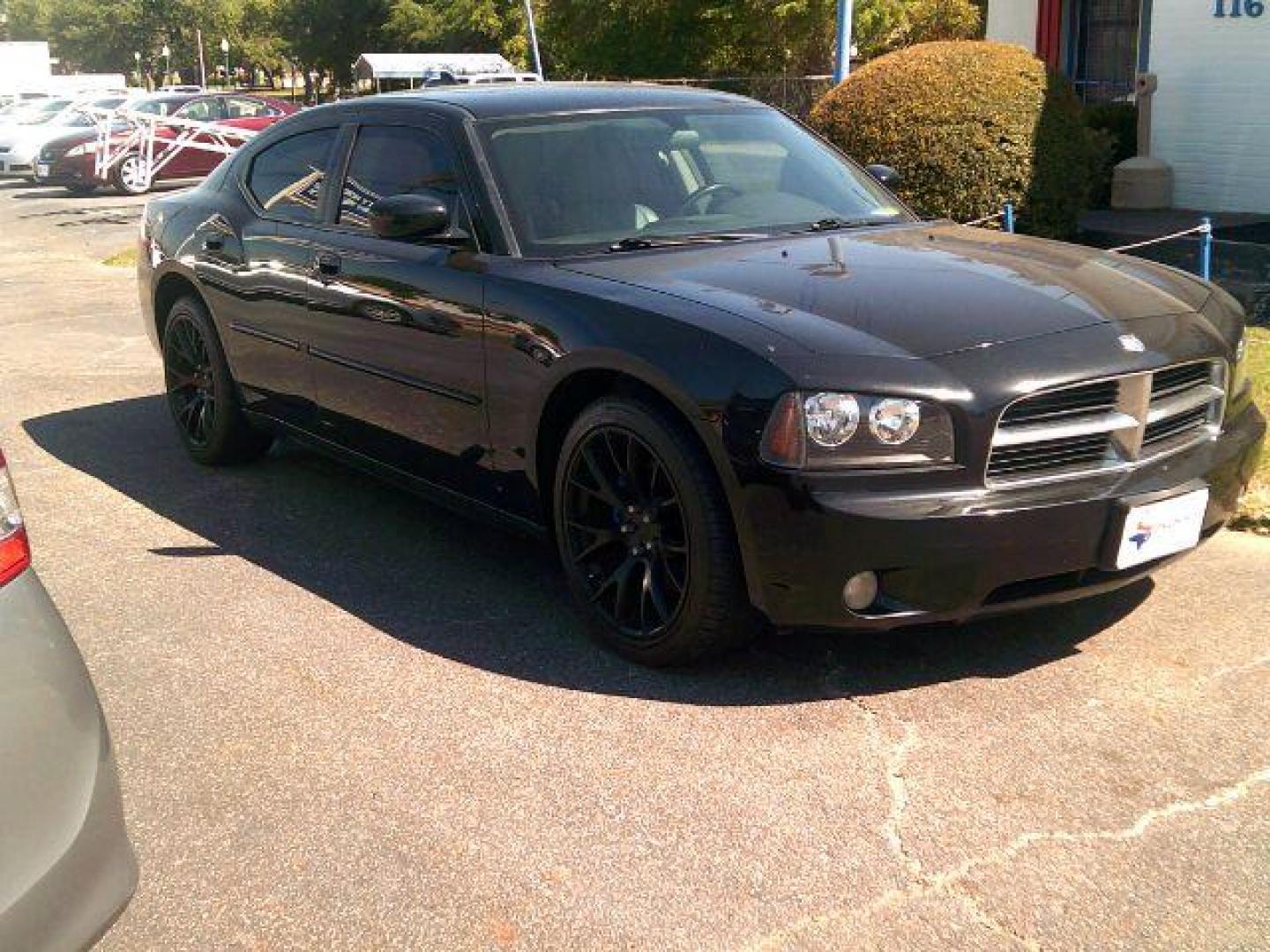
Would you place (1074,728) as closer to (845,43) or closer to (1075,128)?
(1075,128)

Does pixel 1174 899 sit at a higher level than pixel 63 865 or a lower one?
lower

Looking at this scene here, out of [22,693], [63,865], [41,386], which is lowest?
[41,386]

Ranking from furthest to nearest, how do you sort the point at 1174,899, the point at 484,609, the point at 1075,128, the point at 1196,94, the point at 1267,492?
the point at 1196,94
the point at 1075,128
the point at 1267,492
the point at 484,609
the point at 1174,899

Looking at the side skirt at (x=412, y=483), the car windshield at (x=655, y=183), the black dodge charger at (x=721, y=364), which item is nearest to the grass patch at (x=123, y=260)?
the side skirt at (x=412, y=483)

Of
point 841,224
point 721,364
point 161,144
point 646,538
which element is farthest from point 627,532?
point 161,144

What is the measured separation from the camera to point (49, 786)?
7.38 feet

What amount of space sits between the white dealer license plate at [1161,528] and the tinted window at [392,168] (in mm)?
2503

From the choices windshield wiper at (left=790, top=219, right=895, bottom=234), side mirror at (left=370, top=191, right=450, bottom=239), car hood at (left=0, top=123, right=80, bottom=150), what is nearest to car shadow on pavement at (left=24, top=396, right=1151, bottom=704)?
side mirror at (left=370, top=191, right=450, bottom=239)

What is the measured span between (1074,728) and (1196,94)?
1227 cm

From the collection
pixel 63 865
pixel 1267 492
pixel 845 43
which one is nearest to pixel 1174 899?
pixel 63 865

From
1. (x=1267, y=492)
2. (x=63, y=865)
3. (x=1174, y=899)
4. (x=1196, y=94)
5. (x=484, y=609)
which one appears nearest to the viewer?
(x=63, y=865)

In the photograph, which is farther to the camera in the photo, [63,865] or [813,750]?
[813,750]

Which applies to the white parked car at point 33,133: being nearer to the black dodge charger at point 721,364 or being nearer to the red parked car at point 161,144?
the red parked car at point 161,144

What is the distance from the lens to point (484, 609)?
4.81 meters
